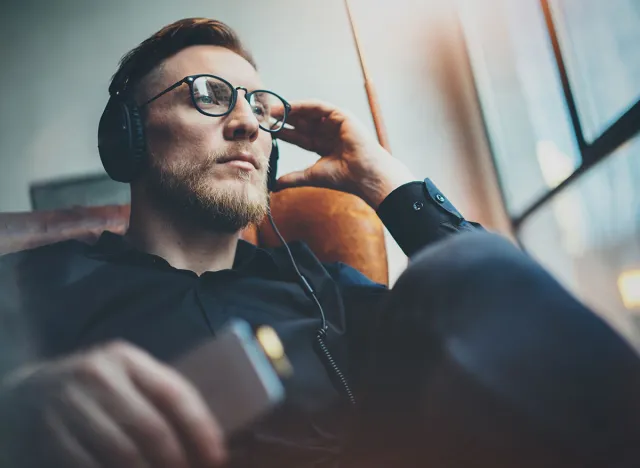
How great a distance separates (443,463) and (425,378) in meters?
0.04

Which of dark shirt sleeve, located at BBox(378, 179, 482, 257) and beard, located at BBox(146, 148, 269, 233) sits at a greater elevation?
beard, located at BBox(146, 148, 269, 233)

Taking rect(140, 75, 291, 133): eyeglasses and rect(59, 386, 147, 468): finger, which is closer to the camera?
rect(59, 386, 147, 468): finger

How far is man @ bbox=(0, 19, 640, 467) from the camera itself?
0.66 ft

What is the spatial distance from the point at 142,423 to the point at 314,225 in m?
0.61

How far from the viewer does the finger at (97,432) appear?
0.20 meters

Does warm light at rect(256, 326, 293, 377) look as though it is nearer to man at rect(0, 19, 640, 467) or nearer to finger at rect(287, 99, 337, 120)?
man at rect(0, 19, 640, 467)

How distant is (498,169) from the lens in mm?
739

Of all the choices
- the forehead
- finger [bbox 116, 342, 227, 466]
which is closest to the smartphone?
finger [bbox 116, 342, 227, 466]

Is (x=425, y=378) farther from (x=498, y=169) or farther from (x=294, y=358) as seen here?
(x=498, y=169)

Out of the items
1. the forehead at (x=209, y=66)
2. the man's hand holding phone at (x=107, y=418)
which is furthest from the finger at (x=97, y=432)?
the forehead at (x=209, y=66)

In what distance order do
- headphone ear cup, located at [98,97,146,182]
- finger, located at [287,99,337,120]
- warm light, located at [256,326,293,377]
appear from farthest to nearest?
finger, located at [287,99,337,120] < headphone ear cup, located at [98,97,146,182] < warm light, located at [256,326,293,377]

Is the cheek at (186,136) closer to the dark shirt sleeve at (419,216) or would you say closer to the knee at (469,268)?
the dark shirt sleeve at (419,216)

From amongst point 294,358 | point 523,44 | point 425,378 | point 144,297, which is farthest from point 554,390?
point 523,44

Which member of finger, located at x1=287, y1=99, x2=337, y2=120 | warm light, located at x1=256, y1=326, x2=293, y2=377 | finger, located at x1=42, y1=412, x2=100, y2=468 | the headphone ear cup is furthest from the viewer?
finger, located at x1=287, y1=99, x2=337, y2=120
